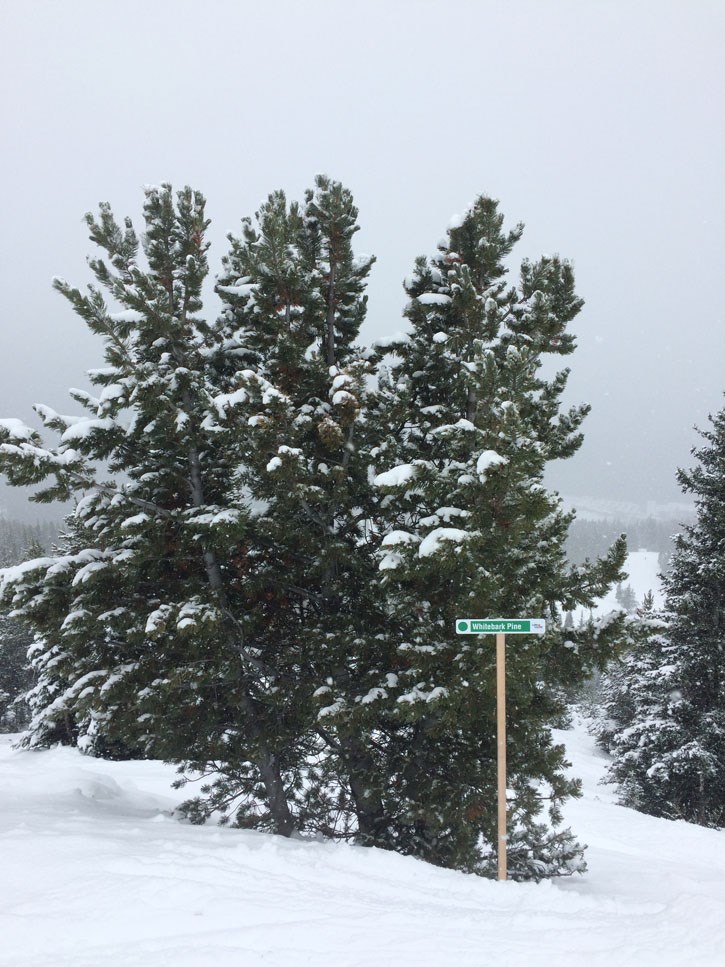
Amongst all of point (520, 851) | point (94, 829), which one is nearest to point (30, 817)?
point (94, 829)

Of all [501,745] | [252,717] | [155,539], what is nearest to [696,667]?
[501,745]

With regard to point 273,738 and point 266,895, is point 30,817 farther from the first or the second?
point 266,895

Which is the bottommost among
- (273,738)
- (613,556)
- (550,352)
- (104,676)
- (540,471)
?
(273,738)

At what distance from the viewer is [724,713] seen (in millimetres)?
15734

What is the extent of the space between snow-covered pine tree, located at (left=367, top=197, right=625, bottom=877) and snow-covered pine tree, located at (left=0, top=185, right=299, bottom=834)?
1757mm

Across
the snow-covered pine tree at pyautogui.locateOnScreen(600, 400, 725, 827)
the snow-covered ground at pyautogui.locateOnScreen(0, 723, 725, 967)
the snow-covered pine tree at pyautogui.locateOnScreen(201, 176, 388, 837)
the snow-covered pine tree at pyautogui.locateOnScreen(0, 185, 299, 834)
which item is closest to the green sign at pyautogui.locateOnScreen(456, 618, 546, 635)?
the snow-covered pine tree at pyautogui.locateOnScreen(201, 176, 388, 837)

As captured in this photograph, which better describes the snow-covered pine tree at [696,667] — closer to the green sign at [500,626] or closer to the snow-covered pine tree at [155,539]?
the green sign at [500,626]

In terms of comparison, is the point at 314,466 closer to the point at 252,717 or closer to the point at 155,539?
the point at 155,539

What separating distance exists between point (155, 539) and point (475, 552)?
3.83m

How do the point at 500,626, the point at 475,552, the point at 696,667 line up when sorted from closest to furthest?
the point at 500,626 < the point at 475,552 < the point at 696,667

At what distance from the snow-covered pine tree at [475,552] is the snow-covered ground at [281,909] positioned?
1235 mm

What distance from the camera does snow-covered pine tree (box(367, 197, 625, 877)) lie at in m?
6.24

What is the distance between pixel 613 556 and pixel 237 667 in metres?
4.64

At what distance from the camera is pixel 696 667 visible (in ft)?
53.5
